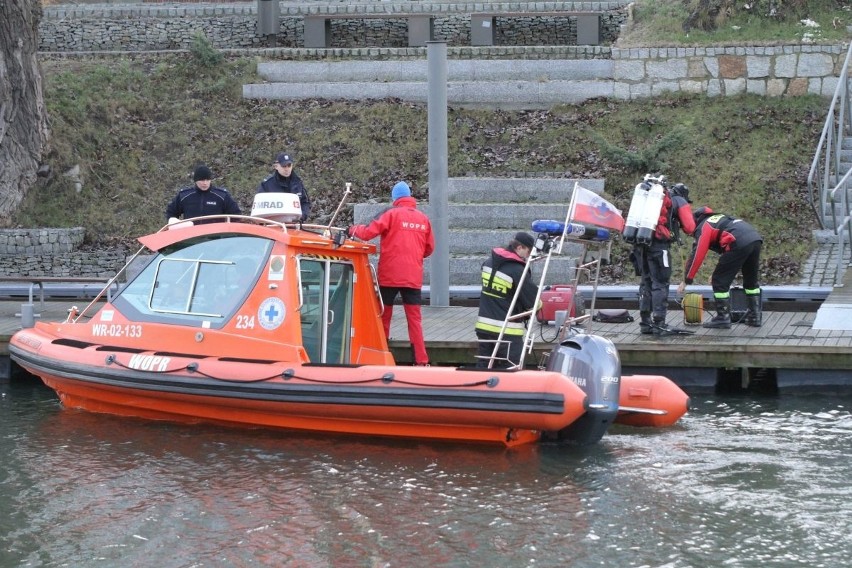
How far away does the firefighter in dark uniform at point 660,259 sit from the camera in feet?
39.8

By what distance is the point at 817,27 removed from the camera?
20891 millimetres

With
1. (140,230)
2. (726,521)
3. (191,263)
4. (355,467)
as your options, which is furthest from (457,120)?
(726,521)

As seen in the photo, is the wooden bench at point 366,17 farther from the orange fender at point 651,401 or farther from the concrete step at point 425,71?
the orange fender at point 651,401

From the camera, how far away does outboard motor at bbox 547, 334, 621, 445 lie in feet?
30.7

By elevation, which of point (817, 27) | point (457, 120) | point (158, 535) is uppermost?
point (817, 27)

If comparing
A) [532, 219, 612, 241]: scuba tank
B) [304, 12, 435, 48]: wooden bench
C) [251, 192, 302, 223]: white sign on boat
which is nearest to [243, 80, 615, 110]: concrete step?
[304, 12, 435, 48]: wooden bench

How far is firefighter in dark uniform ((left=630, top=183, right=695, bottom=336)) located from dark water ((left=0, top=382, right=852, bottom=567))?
1784 mm

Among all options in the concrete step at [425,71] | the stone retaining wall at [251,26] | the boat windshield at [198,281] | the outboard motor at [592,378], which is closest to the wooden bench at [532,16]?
the stone retaining wall at [251,26]

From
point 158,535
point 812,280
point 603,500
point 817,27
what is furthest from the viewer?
point 817,27

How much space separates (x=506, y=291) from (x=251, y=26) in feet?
52.7

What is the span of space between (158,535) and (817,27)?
1660 cm

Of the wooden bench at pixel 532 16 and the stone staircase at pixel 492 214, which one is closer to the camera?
the stone staircase at pixel 492 214

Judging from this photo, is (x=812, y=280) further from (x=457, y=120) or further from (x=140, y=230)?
(x=140, y=230)

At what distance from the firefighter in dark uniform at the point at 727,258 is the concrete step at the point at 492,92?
8.51 meters
